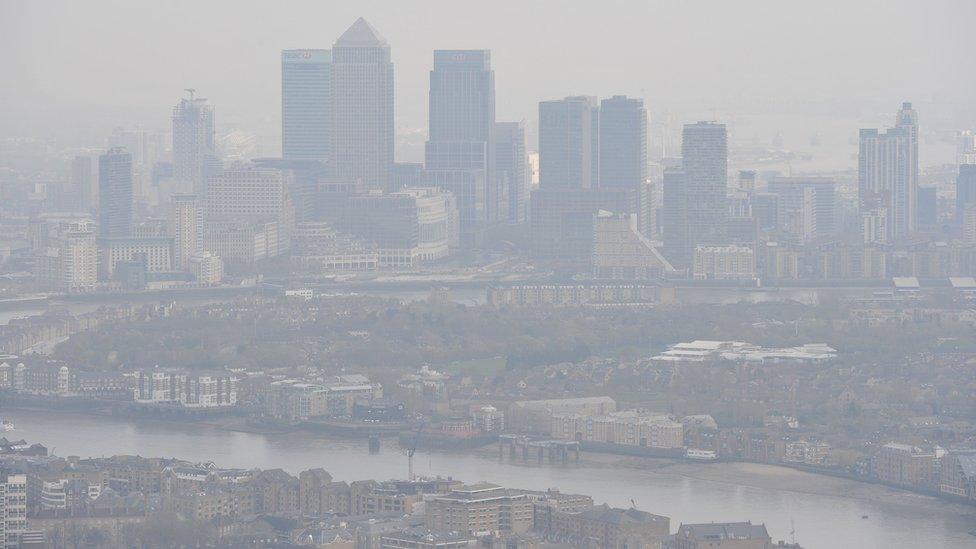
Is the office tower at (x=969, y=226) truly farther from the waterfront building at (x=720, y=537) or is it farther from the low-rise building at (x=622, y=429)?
the waterfront building at (x=720, y=537)

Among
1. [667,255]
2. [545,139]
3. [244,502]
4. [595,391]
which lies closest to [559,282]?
[667,255]

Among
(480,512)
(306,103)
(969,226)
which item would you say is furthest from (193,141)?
(480,512)

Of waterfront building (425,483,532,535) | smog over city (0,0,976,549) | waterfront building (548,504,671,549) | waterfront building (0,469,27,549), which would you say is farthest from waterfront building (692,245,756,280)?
waterfront building (0,469,27,549)

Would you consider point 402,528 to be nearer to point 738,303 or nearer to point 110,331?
point 110,331

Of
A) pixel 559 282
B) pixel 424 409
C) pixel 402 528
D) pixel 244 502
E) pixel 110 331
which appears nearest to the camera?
pixel 402 528

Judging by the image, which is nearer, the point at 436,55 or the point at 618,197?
the point at 618,197

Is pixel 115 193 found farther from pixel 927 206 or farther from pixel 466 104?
pixel 927 206

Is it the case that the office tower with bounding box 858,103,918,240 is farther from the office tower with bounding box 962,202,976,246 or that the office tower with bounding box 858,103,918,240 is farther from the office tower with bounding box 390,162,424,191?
the office tower with bounding box 390,162,424,191
